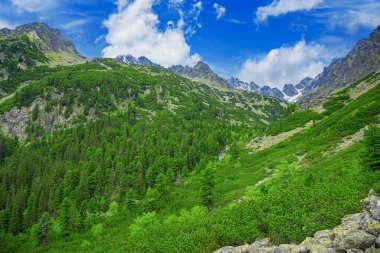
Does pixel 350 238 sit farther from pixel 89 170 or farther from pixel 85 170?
pixel 89 170

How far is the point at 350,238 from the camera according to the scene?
1692 centimetres

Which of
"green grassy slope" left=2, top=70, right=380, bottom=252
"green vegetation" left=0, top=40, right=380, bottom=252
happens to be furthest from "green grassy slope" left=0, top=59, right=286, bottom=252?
"green grassy slope" left=2, top=70, right=380, bottom=252

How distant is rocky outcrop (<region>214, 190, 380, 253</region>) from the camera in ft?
54.1

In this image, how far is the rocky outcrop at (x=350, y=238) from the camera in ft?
54.1

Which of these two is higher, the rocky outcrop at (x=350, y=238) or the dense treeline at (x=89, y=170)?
the dense treeline at (x=89, y=170)

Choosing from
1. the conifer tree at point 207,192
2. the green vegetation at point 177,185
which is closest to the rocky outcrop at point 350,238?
the green vegetation at point 177,185

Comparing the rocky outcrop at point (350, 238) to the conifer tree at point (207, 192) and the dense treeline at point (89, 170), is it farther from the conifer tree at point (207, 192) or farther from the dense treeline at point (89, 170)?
the dense treeline at point (89, 170)

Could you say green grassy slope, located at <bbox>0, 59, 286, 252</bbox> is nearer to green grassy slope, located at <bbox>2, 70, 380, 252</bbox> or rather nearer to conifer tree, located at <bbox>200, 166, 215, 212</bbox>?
green grassy slope, located at <bbox>2, 70, 380, 252</bbox>

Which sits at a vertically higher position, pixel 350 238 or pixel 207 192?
pixel 350 238

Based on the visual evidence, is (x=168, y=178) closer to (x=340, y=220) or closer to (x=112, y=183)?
(x=112, y=183)

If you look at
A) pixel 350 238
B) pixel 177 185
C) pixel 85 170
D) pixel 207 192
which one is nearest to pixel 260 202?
pixel 350 238

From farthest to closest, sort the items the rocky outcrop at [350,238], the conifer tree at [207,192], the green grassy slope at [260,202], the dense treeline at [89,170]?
the dense treeline at [89,170], the conifer tree at [207,192], the green grassy slope at [260,202], the rocky outcrop at [350,238]

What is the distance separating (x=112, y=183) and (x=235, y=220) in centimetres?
8631

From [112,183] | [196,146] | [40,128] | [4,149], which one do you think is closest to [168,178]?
[112,183]
